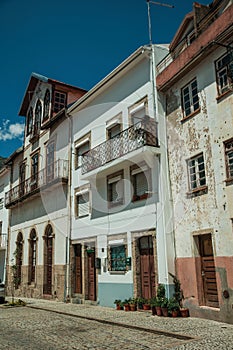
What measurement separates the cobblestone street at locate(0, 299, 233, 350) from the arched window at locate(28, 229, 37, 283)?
9049mm

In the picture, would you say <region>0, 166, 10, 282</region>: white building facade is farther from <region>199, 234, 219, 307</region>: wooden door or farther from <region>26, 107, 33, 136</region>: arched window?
<region>199, 234, 219, 307</region>: wooden door

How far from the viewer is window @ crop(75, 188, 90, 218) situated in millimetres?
17219

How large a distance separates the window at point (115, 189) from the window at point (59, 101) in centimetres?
825

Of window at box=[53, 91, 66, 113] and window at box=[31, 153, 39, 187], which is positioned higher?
window at box=[53, 91, 66, 113]

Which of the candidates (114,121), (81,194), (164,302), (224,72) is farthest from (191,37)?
(164,302)

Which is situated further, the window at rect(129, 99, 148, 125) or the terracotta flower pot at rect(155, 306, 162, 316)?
the window at rect(129, 99, 148, 125)

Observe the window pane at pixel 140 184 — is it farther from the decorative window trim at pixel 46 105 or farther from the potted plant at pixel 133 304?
the decorative window trim at pixel 46 105

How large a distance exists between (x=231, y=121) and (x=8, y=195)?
2037 centimetres

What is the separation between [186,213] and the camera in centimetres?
1200

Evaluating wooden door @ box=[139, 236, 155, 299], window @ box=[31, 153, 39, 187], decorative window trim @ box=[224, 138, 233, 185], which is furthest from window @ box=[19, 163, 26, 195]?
decorative window trim @ box=[224, 138, 233, 185]

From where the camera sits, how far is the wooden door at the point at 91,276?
16047 millimetres

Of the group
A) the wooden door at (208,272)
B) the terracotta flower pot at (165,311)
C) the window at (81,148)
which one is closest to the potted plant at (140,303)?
the terracotta flower pot at (165,311)

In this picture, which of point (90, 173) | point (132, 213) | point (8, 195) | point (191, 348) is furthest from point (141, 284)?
point (8, 195)

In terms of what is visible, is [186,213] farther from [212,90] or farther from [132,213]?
[212,90]
